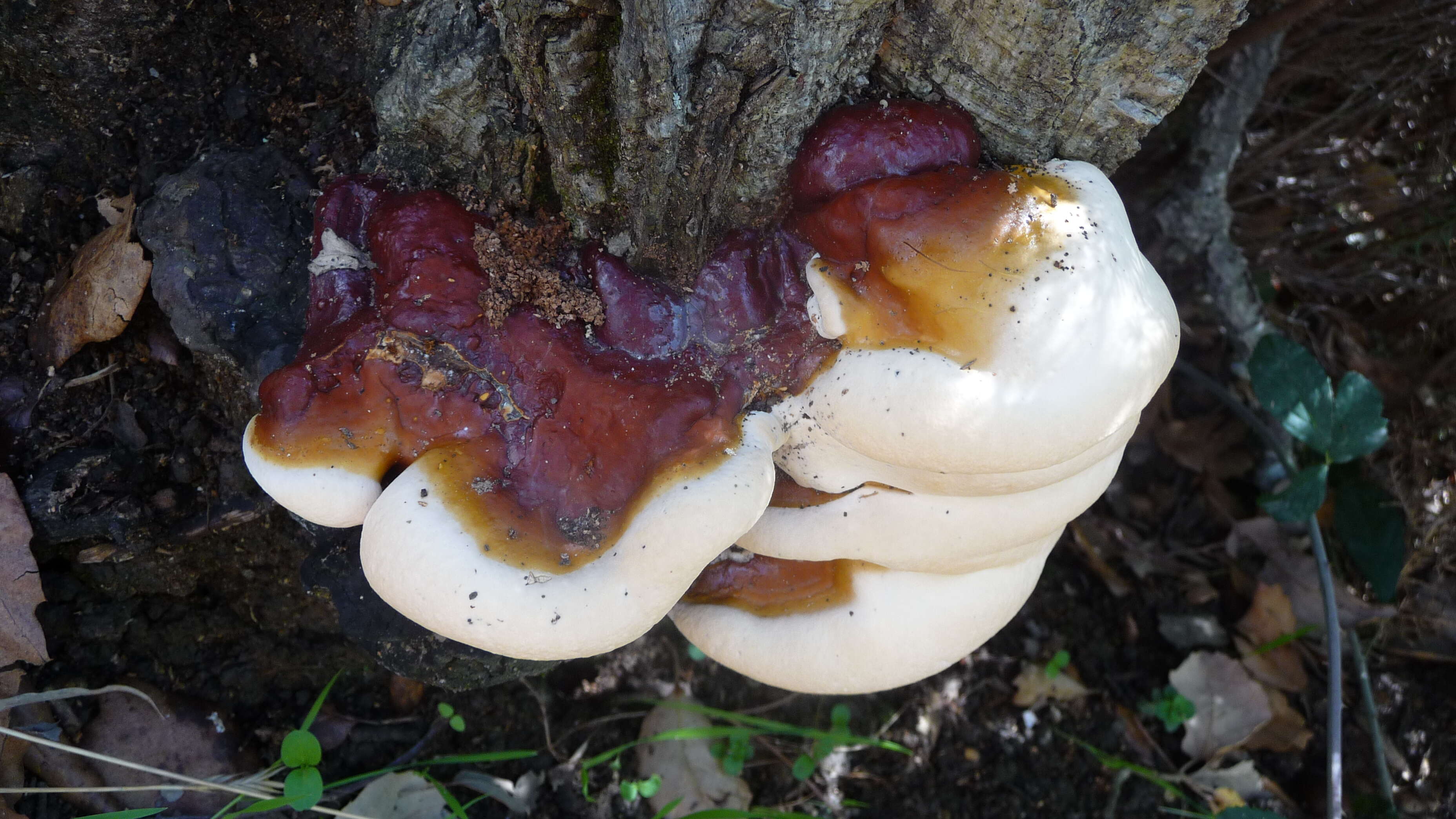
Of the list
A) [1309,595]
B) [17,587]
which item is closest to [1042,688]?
[1309,595]

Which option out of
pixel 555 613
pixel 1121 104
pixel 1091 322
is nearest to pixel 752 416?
pixel 555 613

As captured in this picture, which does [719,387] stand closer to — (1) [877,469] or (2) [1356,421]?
(1) [877,469]

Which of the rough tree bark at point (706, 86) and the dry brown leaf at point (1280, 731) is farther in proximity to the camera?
the dry brown leaf at point (1280, 731)

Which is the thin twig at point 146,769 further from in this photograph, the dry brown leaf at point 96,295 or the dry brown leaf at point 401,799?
the dry brown leaf at point 96,295

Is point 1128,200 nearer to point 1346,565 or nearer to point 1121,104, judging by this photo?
point 1121,104

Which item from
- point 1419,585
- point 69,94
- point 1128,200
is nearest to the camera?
point 69,94

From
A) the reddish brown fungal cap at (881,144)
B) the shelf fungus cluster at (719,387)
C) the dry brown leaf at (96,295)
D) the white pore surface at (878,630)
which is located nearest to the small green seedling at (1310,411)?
the white pore surface at (878,630)

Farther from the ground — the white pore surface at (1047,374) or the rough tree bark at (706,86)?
the rough tree bark at (706,86)
